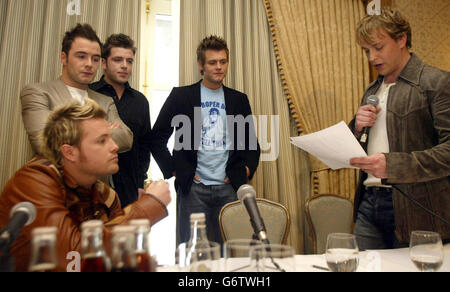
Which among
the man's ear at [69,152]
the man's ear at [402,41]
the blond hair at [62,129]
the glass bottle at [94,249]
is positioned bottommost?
the glass bottle at [94,249]

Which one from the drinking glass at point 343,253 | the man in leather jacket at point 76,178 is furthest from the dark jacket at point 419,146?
the man in leather jacket at point 76,178

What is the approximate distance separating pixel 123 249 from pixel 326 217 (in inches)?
96.8

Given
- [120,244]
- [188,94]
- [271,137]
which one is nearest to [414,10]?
[271,137]

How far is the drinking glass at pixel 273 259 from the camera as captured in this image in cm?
72

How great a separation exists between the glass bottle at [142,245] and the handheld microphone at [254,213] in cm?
38

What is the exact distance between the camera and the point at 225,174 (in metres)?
2.54

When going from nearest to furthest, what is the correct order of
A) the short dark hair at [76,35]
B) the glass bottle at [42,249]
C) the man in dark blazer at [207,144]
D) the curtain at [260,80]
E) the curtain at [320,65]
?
the glass bottle at [42,249] → the short dark hair at [76,35] → the man in dark blazer at [207,144] → the curtain at [260,80] → the curtain at [320,65]

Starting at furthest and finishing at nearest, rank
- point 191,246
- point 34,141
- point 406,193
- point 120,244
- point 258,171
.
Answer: point 258,171, point 34,141, point 406,193, point 191,246, point 120,244

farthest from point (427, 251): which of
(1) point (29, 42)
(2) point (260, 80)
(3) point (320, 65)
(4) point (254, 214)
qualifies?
(1) point (29, 42)

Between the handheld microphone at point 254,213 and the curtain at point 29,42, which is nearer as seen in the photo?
the handheld microphone at point 254,213

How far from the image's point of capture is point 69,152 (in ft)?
4.30

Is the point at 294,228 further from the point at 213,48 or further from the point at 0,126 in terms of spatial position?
the point at 0,126

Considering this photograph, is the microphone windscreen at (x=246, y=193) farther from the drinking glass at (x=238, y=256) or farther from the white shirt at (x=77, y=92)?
the white shirt at (x=77, y=92)

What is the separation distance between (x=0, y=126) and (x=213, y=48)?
178cm
